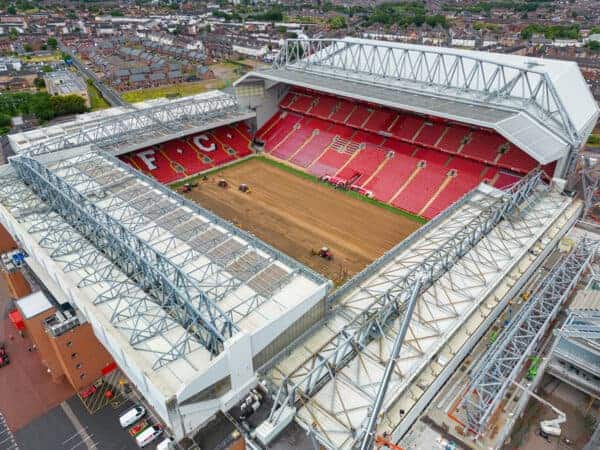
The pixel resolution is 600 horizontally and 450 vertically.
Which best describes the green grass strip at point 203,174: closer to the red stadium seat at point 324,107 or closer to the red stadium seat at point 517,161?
the red stadium seat at point 324,107

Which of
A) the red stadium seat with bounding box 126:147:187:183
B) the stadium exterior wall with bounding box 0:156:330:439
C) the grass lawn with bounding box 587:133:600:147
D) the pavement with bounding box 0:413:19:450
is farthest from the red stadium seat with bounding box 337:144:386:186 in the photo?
the pavement with bounding box 0:413:19:450

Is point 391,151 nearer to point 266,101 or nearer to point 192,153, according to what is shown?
point 266,101

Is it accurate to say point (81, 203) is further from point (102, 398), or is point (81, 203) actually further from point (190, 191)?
point (190, 191)

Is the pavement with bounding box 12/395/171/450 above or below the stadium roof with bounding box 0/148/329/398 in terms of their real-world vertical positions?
below

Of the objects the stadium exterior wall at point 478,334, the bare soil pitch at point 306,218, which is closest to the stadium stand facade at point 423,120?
the bare soil pitch at point 306,218

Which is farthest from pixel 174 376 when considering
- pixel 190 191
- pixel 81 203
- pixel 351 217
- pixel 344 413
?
pixel 190 191

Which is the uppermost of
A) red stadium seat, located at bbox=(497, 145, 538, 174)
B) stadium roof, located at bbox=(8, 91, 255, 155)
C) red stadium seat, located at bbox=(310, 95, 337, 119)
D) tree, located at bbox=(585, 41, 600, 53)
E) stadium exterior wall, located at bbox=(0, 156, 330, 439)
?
Result: tree, located at bbox=(585, 41, 600, 53)

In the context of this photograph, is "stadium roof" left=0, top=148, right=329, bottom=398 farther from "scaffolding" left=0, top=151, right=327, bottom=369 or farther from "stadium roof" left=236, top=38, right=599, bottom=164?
"stadium roof" left=236, top=38, right=599, bottom=164
